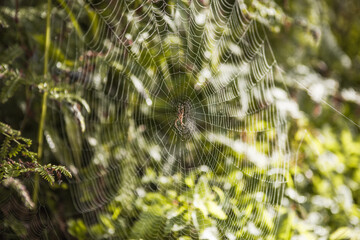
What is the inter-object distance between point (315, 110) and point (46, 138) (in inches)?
57.8

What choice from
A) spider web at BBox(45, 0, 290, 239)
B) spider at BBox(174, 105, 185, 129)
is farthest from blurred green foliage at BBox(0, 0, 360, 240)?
spider at BBox(174, 105, 185, 129)

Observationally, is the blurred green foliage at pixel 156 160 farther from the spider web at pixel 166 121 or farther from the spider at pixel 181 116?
the spider at pixel 181 116

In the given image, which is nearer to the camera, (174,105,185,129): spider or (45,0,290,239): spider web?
(45,0,290,239): spider web

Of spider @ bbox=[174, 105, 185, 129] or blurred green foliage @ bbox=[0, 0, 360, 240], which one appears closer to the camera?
blurred green foliage @ bbox=[0, 0, 360, 240]

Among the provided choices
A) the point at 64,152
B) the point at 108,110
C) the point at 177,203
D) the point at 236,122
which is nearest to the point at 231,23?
the point at 236,122

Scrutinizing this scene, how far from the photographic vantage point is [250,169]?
1600mm

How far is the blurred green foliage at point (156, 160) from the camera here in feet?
4.74

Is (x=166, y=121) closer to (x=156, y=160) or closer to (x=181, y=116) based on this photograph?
(x=181, y=116)

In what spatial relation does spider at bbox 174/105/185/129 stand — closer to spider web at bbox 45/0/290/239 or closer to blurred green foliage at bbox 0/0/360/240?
spider web at bbox 45/0/290/239

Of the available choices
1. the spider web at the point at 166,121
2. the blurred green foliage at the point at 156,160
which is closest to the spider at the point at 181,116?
the spider web at the point at 166,121

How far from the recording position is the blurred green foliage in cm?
145

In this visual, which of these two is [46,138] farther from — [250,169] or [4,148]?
[250,169]

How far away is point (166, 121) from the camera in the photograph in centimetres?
197

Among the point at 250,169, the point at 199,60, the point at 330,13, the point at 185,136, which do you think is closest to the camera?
the point at 250,169
